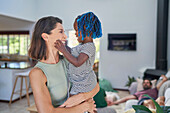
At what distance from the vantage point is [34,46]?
3.37 feet

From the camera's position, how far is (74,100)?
1.05 meters

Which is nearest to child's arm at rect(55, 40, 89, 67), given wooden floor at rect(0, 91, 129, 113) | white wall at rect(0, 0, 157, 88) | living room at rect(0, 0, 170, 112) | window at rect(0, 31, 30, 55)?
wooden floor at rect(0, 91, 129, 113)

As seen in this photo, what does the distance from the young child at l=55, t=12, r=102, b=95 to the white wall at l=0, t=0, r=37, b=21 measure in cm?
481

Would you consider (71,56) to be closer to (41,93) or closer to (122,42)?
(41,93)

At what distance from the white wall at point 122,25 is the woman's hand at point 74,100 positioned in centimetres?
516

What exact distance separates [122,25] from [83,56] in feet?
17.2

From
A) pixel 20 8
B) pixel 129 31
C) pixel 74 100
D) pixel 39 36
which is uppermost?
pixel 20 8

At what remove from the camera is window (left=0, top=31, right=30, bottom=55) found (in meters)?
9.16

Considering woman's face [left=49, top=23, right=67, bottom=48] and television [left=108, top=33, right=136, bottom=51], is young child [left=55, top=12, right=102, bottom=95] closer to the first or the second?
woman's face [left=49, top=23, right=67, bottom=48]

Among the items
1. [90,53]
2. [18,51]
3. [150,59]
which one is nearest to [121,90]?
[150,59]

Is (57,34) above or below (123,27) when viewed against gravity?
below

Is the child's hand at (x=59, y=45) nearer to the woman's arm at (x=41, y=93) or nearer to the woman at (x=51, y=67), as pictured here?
the woman at (x=51, y=67)

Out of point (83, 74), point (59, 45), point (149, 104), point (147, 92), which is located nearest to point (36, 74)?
point (59, 45)

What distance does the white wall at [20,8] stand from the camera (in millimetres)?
5332
